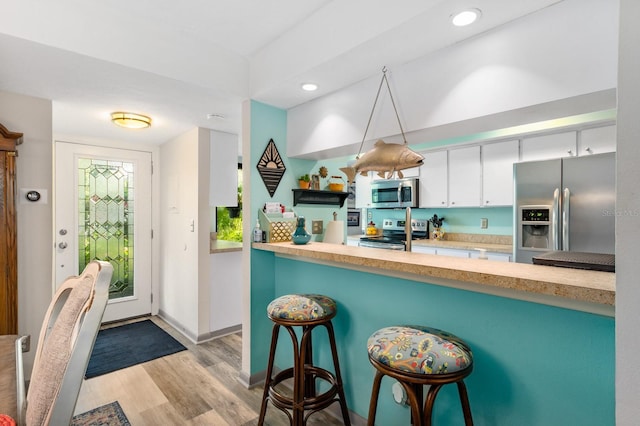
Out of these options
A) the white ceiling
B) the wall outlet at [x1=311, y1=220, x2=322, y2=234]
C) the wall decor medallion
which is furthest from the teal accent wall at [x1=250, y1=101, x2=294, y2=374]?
the wall outlet at [x1=311, y1=220, x2=322, y2=234]

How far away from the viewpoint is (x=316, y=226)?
118 inches

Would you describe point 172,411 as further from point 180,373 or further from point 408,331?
point 408,331

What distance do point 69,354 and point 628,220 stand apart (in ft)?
4.76

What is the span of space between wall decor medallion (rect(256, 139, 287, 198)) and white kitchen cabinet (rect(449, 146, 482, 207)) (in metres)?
2.39

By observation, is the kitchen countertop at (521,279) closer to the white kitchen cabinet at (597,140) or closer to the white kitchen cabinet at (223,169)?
the white kitchen cabinet at (223,169)

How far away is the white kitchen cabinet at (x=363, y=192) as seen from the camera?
492 cm

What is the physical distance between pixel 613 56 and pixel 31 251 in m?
3.53

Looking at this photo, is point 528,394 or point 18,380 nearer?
point 18,380

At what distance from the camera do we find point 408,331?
1387mm

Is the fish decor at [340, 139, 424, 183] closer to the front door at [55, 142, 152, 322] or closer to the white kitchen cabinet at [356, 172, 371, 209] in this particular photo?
the white kitchen cabinet at [356, 172, 371, 209]

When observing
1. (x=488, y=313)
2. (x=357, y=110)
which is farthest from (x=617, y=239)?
(x=357, y=110)

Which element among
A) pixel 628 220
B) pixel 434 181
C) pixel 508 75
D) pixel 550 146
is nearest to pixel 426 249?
pixel 434 181

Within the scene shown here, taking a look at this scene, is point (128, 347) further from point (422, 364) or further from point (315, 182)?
point (422, 364)

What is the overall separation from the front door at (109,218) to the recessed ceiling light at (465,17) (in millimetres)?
3696
